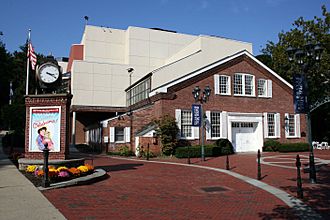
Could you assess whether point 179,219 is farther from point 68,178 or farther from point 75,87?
point 75,87

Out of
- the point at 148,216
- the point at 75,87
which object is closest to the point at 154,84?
the point at 75,87

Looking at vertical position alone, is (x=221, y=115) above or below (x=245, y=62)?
below

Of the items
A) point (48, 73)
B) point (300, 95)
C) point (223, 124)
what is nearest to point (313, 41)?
point (223, 124)

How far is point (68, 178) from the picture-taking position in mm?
10914

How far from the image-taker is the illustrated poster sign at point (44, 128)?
12.8 meters

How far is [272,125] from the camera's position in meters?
29.2

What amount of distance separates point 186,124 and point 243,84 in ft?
22.7

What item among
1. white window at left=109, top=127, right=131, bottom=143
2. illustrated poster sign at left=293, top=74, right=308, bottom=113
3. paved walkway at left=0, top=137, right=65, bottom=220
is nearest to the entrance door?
white window at left=109, top=127, right=131, bottom=143

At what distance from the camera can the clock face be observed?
13148 millimetres

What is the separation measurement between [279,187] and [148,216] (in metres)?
5.79

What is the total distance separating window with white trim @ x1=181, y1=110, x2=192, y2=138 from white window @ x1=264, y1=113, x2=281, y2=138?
7828mm

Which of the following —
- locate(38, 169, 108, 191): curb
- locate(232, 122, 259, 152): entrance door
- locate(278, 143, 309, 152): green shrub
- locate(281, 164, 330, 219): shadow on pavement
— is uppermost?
locate(232, 122, 259, 152): entrance door

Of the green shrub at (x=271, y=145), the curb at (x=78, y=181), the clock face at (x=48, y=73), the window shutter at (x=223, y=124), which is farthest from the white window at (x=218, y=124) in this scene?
the curb at (x=78, y=181)

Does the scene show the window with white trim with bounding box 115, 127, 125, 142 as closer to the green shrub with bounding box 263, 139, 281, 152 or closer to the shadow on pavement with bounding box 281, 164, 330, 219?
the green shrub with bounding box 263, 139, 281, 152
